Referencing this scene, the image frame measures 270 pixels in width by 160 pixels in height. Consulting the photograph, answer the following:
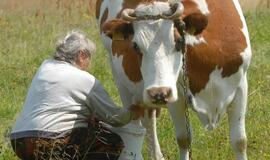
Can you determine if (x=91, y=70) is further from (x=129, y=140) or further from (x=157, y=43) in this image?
(x=157, y=43)

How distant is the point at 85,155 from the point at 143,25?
1163 mm

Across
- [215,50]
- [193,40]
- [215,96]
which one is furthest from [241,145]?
[193,40]

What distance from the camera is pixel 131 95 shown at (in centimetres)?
762

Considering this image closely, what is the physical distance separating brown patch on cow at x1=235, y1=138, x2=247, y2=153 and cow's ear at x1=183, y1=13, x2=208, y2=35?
3.82 feet

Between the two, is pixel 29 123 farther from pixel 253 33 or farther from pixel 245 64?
pixel 253 33

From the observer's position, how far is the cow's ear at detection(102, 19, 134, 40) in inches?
248

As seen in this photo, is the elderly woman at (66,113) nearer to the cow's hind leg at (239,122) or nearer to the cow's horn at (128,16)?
the cow's horn at (128,16)

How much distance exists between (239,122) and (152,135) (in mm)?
1180

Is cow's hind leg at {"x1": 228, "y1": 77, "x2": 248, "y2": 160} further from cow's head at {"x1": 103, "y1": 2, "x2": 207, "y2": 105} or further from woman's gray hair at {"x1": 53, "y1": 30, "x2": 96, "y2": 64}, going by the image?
woman's gray hair at {"x1": 53, "y1": 30, "x2": 96, "y2": 64}

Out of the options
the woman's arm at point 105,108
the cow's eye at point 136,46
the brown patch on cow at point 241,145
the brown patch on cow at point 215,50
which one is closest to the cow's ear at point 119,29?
the cow's eye at point 136,46

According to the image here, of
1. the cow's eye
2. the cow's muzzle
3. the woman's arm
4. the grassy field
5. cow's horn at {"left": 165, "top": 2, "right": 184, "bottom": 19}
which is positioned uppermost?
cow's horn at {"left": 165, "top": 2, "right": 184, "bottom": 19}

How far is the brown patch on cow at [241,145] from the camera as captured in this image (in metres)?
7.09

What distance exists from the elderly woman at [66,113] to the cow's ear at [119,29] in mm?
263

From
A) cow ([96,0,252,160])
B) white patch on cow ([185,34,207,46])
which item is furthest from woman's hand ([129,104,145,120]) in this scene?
white patch on cow ([185,34,207,46])
